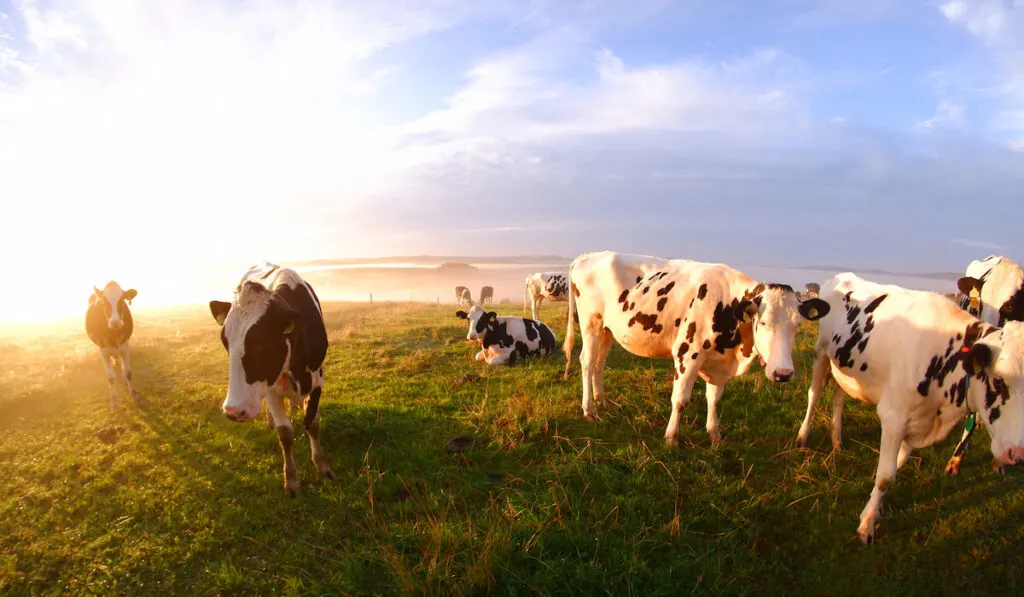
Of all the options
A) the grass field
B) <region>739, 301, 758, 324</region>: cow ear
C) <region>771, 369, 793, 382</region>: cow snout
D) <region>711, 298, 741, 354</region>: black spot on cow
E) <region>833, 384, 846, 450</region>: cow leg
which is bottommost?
the grass field

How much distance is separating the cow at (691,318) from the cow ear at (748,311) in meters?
0.01

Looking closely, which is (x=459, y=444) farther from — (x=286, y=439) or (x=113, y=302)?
(x=113, y=302)

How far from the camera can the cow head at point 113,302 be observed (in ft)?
29.7

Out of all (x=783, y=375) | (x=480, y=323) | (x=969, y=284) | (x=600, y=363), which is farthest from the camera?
(x=480, y=323)

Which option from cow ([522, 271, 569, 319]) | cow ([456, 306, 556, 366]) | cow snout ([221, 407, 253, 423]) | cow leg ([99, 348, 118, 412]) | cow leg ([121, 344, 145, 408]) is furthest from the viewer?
cow ([522, 271, 569, 319])

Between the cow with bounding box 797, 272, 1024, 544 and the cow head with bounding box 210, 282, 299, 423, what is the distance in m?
6.19

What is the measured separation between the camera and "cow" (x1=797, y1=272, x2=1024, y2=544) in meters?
3.95

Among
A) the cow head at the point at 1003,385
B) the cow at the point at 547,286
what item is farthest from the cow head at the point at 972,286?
the cow at the point at 547,286

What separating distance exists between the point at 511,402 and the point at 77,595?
5.23 m

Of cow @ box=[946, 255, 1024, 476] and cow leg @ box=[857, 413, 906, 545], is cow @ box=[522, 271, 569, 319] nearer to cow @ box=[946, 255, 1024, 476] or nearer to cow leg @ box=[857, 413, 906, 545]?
cow @ box=[946, 255, 1024, 476]

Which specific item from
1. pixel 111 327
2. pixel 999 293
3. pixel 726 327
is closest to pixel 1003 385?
pixel 726 327

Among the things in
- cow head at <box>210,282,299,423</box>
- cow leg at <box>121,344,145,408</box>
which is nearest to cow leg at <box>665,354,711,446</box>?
cow head at <box>210,282,299,423</box>

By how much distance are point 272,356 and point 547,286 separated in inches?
552

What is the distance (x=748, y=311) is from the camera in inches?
219
